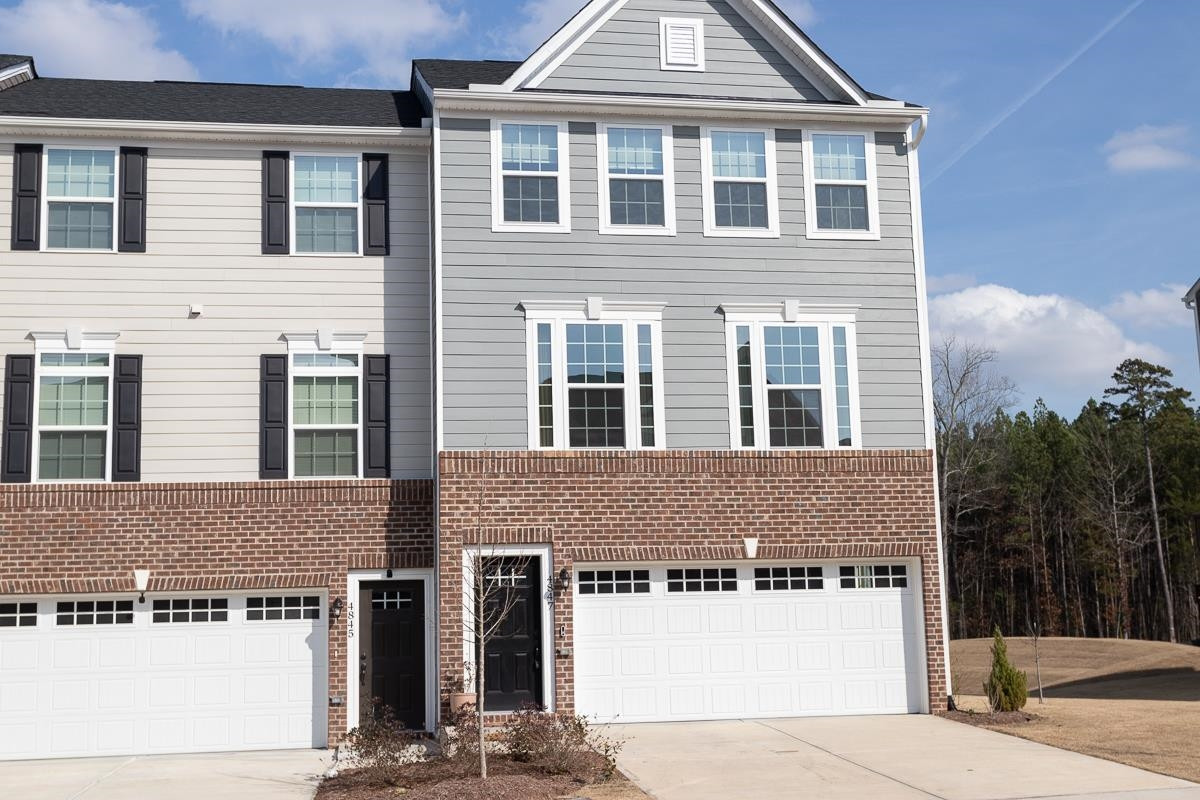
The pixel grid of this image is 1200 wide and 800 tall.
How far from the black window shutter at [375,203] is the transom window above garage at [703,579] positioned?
245 inches

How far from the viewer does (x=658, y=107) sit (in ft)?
53.5

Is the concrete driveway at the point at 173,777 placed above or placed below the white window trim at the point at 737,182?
below

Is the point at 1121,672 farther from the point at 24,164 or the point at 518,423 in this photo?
the point at 24,164

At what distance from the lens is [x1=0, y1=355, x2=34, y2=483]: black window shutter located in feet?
49.7

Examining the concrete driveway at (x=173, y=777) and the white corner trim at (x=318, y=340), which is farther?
the white corner trim at (x=318, y=340)

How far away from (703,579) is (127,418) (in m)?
8.20

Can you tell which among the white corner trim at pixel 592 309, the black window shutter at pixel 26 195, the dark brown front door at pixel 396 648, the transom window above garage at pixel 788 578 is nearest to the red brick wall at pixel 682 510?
the transom window above garage at pixel 788 578

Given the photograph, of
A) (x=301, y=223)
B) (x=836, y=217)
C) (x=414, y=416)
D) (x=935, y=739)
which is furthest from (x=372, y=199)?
(x=935, y=739)

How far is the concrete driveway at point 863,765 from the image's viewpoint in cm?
1084

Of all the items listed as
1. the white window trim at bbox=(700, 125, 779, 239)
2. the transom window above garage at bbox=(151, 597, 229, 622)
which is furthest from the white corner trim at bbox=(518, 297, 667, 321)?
the transom window above garage at bbox=(151, 597, 229, 622)

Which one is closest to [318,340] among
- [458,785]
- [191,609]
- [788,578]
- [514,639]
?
[191,609]

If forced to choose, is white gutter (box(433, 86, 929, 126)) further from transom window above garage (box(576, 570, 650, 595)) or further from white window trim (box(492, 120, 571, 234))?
transom window above garage (box(576, 570, 650, 595))

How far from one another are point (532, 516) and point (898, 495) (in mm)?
5265

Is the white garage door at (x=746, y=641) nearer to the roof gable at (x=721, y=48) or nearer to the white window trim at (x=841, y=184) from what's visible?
the white window trim at (x=841, y=184)
